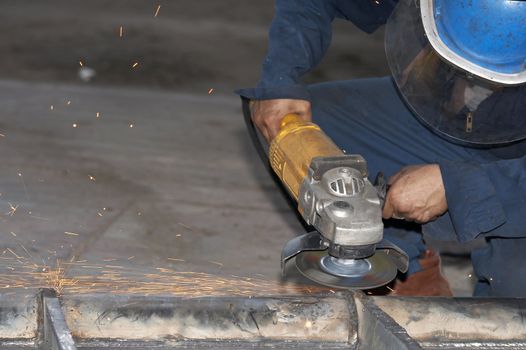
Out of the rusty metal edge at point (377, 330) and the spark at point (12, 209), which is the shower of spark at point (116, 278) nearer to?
the spark at point (12, 209)

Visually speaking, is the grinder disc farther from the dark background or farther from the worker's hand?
the dark background

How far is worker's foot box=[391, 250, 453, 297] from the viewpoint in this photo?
118 inches

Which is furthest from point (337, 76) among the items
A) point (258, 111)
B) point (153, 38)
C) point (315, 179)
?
point (315, 179)

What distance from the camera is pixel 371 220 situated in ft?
6.75

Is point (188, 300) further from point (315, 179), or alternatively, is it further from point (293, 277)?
point (293, 277)

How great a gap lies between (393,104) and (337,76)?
3.05 m

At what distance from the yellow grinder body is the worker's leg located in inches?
16.1

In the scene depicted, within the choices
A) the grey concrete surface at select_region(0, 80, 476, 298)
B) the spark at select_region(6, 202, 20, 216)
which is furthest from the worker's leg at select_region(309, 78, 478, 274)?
the spark at select_region(6, 202, 20, 216)

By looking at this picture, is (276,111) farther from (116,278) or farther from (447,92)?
(116,278)

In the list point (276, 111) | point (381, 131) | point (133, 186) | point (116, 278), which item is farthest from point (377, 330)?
point (133, 186)

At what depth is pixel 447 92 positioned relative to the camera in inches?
88.5

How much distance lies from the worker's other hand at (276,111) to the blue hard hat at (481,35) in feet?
1.64

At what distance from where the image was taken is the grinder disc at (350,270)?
7.11 ft

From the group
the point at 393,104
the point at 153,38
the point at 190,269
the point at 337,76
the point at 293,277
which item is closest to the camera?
the point at 393,104
